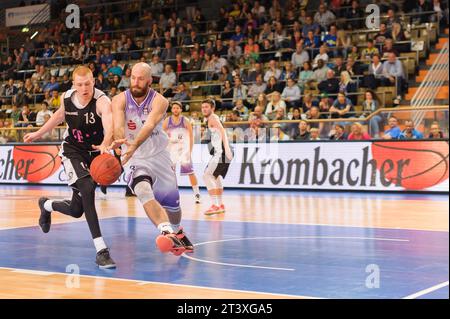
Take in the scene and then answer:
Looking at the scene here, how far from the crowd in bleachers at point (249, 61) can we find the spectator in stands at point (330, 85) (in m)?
0.03

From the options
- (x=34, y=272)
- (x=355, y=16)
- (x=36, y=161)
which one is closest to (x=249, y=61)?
(x=355, y=16)

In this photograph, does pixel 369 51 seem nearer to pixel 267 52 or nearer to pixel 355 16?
pixel 355 16

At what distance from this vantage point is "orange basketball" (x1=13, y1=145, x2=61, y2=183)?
70.8 feet

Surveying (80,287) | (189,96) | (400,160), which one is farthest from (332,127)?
(80,287)

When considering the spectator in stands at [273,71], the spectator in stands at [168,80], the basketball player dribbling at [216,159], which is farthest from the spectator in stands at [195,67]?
the basketball player dribbling at [216,159]

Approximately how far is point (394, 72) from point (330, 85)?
172 centimetres

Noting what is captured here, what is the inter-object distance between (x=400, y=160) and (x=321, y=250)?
9001 millimetres

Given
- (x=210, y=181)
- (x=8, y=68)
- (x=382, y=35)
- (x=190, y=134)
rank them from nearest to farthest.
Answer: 1. (x=210, y=181)
2. (x=190, y=134)
3. (x=382, y=35)
4. (x=8, y=68)

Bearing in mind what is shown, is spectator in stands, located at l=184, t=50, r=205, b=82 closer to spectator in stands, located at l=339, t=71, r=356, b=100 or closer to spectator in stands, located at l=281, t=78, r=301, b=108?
spectator in stands, located at l=281, t=78, r=301, b=108

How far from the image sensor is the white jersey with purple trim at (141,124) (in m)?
7.88

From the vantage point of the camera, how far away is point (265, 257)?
26.0 feet

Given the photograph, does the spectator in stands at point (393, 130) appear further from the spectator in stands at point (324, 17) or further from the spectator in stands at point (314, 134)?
the spectator in stands at point (324, 17)

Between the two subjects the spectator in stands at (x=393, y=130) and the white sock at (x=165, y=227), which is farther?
the spectator in stands at (x=393, y=130)
